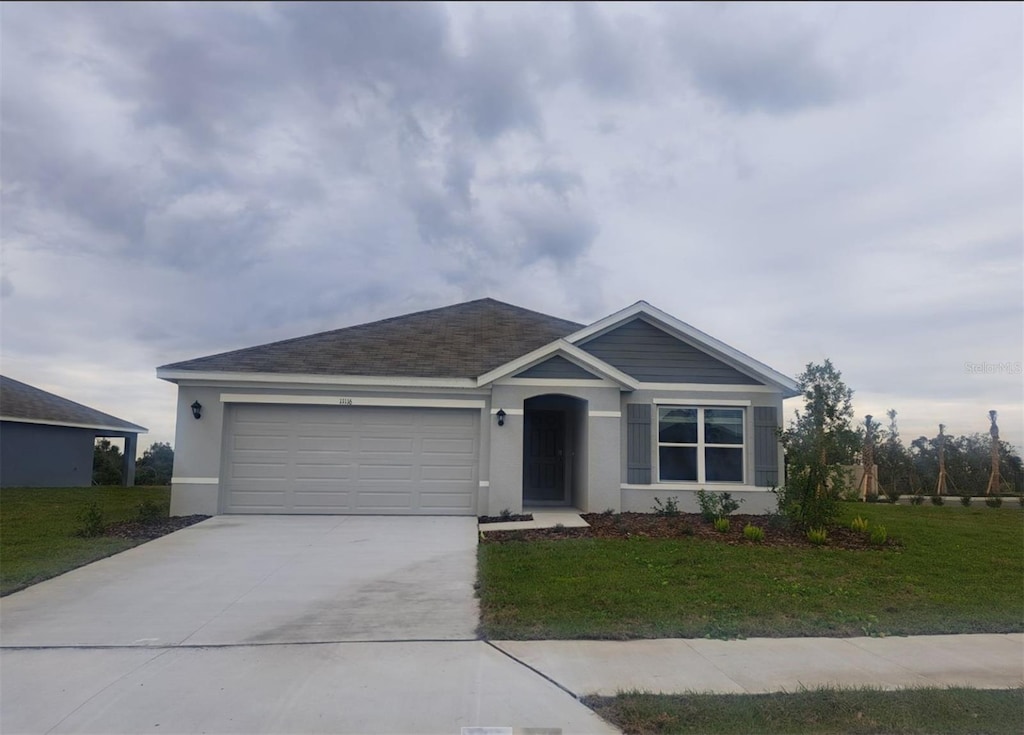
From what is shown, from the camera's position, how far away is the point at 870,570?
8992 millimetres

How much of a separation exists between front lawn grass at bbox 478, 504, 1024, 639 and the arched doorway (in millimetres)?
4688

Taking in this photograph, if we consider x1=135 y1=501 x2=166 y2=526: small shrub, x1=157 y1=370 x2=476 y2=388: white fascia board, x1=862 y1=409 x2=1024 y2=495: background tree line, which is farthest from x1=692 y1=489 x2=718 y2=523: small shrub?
x1=862 y1=409 x2=1024 y2=495: background tree line

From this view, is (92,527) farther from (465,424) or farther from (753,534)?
(753,534)

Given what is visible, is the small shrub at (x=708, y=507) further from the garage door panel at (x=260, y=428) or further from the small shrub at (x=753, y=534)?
the garage door panel at (x=260, y=428)

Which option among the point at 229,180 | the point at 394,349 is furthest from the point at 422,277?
the point at 229,180

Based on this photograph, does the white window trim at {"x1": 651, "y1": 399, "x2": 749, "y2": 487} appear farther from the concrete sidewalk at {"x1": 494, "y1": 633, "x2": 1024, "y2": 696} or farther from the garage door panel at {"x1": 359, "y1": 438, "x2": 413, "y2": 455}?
the concrete sidewalk at {"x1": 494, "y1": 633, "x2": 1024, "y2": 696}

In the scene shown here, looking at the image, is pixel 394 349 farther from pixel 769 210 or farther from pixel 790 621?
pixel 790 621

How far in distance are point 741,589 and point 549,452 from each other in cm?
822

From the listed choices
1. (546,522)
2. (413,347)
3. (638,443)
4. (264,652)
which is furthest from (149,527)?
(638,443)

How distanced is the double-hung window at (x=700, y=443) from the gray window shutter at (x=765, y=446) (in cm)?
32

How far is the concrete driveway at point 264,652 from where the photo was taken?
4484 millimetres

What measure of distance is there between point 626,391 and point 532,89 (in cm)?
628

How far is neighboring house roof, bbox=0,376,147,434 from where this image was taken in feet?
71.0

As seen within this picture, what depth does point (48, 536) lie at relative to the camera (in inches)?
456
